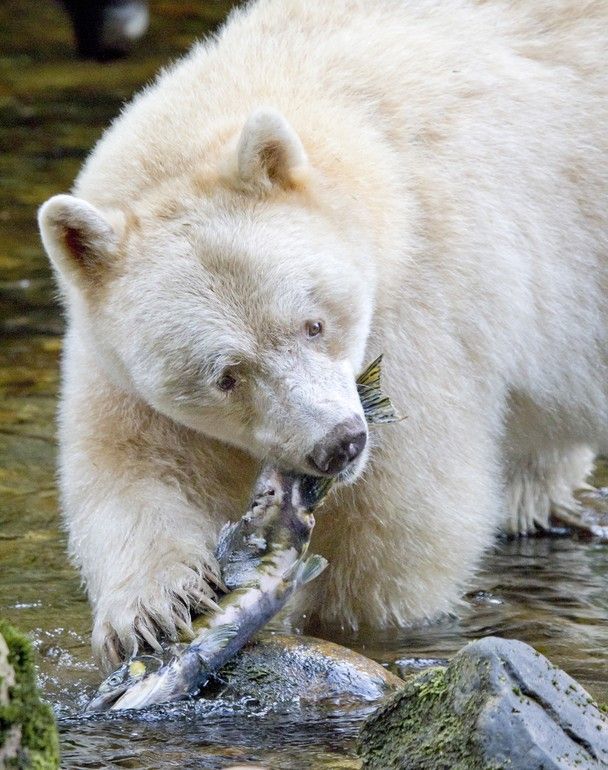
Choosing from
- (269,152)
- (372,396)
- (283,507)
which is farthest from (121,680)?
(269,152)

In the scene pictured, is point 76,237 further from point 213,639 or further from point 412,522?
point 412,522

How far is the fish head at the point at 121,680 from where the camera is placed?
4.65 meters

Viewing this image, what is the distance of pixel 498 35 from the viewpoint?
6051mm

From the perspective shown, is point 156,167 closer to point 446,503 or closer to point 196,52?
point 196,52

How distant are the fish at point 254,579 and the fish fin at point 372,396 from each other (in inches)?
12.5

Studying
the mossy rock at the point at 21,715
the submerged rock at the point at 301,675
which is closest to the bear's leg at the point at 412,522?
the submerged rock at the point at 301,675

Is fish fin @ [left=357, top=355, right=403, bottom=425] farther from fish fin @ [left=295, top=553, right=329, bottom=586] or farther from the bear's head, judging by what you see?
fish fin @ [left=295, top=553, right=329, bottom=586]

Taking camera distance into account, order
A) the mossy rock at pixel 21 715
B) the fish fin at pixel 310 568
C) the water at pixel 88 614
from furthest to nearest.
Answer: the fish fin at pixel 310 568
the water at pixel 88 614
the mossy rock at pixel 21 715

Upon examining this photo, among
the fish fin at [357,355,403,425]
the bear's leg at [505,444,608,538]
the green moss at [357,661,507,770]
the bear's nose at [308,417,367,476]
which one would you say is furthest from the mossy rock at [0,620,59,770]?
the bear's leg at [505,444,608,538]

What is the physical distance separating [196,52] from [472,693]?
121 inches

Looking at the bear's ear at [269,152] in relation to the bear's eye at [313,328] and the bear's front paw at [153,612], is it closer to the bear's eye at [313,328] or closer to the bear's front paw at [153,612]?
the bear's eye at [313,328]

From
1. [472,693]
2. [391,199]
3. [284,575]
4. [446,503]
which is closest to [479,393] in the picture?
[446,503]

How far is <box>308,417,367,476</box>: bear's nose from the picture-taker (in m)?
4.55

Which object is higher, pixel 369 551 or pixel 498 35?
pixel 498 35
